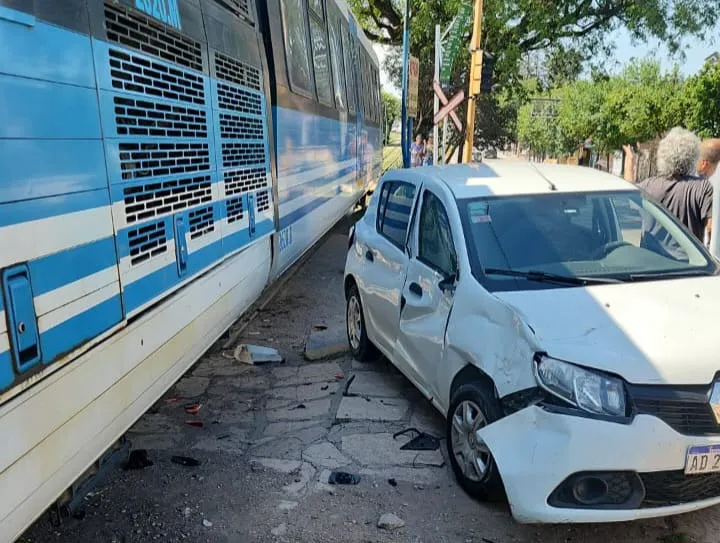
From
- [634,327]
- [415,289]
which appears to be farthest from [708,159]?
[634,327]

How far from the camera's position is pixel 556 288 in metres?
3.55

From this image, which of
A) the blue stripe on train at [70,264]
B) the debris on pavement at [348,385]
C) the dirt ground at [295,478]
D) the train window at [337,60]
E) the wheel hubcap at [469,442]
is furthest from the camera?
the train window at [337,60]

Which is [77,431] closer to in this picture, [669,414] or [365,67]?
[669,414]

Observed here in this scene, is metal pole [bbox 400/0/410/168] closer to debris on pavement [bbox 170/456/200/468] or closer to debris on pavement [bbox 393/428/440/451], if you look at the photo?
debris on pavement [bbox 393/428/440/451]

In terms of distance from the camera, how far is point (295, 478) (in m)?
3.88

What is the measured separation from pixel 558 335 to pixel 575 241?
120 cm

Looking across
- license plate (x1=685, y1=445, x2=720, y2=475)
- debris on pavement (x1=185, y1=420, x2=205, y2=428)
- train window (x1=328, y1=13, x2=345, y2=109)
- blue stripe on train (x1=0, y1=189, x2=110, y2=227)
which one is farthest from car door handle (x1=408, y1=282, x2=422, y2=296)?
train window (x1=328, y1=13, x2=345, y2=109)

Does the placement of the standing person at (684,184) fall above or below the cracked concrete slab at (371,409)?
above

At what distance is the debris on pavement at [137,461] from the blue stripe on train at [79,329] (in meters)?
1.50

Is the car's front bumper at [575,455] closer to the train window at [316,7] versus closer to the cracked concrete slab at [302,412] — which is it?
the cracked concrete slab at [302,412]

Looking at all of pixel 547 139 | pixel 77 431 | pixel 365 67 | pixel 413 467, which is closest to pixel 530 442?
pixel 413 467

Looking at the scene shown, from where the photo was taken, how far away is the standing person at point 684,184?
5285 mm

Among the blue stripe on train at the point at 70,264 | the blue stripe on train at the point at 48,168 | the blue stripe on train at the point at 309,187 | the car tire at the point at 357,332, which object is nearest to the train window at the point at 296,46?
the blue stripe on train at the point at 309,187

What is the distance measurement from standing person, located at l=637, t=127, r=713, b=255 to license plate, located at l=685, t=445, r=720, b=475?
287 cm
